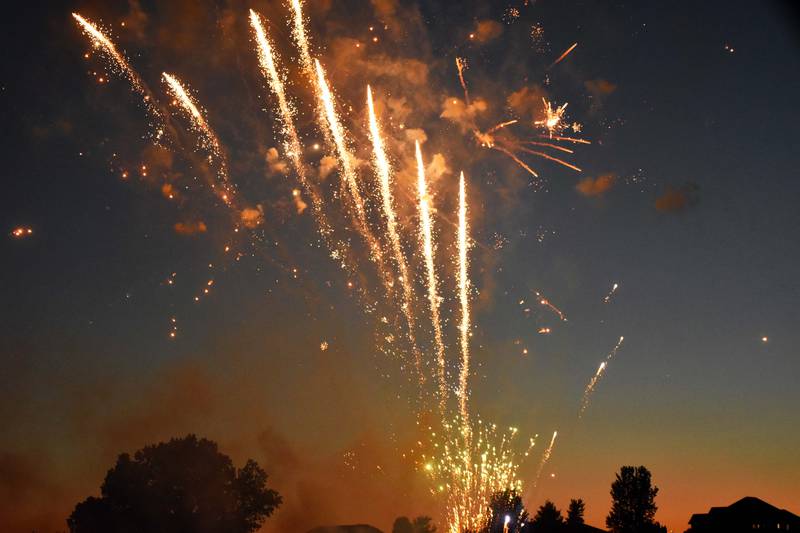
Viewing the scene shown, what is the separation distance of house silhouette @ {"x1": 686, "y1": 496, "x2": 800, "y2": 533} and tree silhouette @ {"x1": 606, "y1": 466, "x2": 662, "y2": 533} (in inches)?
256

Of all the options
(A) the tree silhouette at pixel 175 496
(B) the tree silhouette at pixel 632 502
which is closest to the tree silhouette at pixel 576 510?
(B) the tree silhouette at pixel 632 502

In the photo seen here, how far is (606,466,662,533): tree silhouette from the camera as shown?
188 ft

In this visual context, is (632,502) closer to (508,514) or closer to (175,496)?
(508,514)

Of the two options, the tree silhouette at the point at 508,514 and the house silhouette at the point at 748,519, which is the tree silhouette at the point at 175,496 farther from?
the house silhouette at the point at 748,519

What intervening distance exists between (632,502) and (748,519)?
1268 cm

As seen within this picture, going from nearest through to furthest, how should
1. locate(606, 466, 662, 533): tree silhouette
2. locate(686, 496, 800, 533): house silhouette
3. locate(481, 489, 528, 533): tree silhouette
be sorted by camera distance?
locate(686, 496, 800, 533): house silhouette < locate(481, 489, 528, 533): tree silhouette < locate(606, 466, 662, 533): tree silhouette

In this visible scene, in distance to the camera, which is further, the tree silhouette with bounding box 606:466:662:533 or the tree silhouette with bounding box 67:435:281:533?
the tree silhouette with bounding box 606:466:662:533

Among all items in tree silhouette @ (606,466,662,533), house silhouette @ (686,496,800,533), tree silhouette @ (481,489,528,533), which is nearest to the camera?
house silhouette @ (686,496,800,533)

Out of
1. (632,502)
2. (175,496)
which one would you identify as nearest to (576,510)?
(632,502)

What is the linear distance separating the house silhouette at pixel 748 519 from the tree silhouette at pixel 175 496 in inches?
1685

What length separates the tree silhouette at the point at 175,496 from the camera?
5069cm

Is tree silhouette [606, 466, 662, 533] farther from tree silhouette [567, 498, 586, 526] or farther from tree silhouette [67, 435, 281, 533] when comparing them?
tree silhouette [67, 435, 281, 533]

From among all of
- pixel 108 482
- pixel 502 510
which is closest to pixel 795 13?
pixel 502 510

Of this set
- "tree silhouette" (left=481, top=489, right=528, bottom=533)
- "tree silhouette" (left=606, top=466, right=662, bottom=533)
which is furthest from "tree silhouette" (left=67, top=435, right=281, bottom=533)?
"tree silhouette" (left=606, top=466, right=662, bottom=533)
